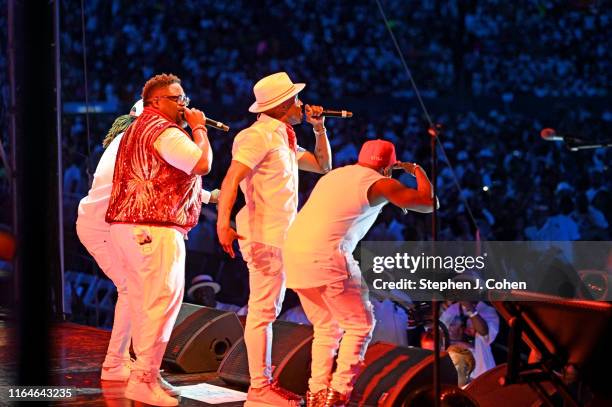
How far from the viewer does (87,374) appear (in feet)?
14.8

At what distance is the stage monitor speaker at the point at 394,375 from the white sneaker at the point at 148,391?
821mm

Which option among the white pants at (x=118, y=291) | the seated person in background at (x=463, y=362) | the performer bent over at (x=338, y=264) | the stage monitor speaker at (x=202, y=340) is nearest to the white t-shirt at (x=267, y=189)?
the performer bent over at (x=338, y=264)

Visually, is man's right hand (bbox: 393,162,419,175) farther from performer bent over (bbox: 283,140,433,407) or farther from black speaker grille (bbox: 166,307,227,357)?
black speaker grille (bbox: 166,307,227,357)

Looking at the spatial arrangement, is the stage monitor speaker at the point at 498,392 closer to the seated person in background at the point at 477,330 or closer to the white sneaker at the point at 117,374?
the white sneaker at the point at 117,374

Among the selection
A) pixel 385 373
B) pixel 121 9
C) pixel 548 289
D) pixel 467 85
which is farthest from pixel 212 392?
pixel 121 9

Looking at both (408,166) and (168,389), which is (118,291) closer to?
(168,389)

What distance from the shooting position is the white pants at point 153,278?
12.6ft

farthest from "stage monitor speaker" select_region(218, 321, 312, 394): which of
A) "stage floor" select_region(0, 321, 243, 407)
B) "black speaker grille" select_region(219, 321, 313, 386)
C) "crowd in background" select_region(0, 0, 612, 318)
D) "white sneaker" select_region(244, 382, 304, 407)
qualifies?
"crowd in background" select_region(0, 0, 612, 318)

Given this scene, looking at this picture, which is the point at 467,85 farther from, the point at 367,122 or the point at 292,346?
the point at 292,346

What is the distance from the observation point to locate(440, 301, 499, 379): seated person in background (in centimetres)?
596

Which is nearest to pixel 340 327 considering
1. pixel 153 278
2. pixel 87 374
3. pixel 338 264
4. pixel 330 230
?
pixel 338 264

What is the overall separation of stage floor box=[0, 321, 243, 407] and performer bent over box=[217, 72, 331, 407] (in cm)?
37

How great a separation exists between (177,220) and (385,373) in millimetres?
1150

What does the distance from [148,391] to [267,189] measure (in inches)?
40.7
